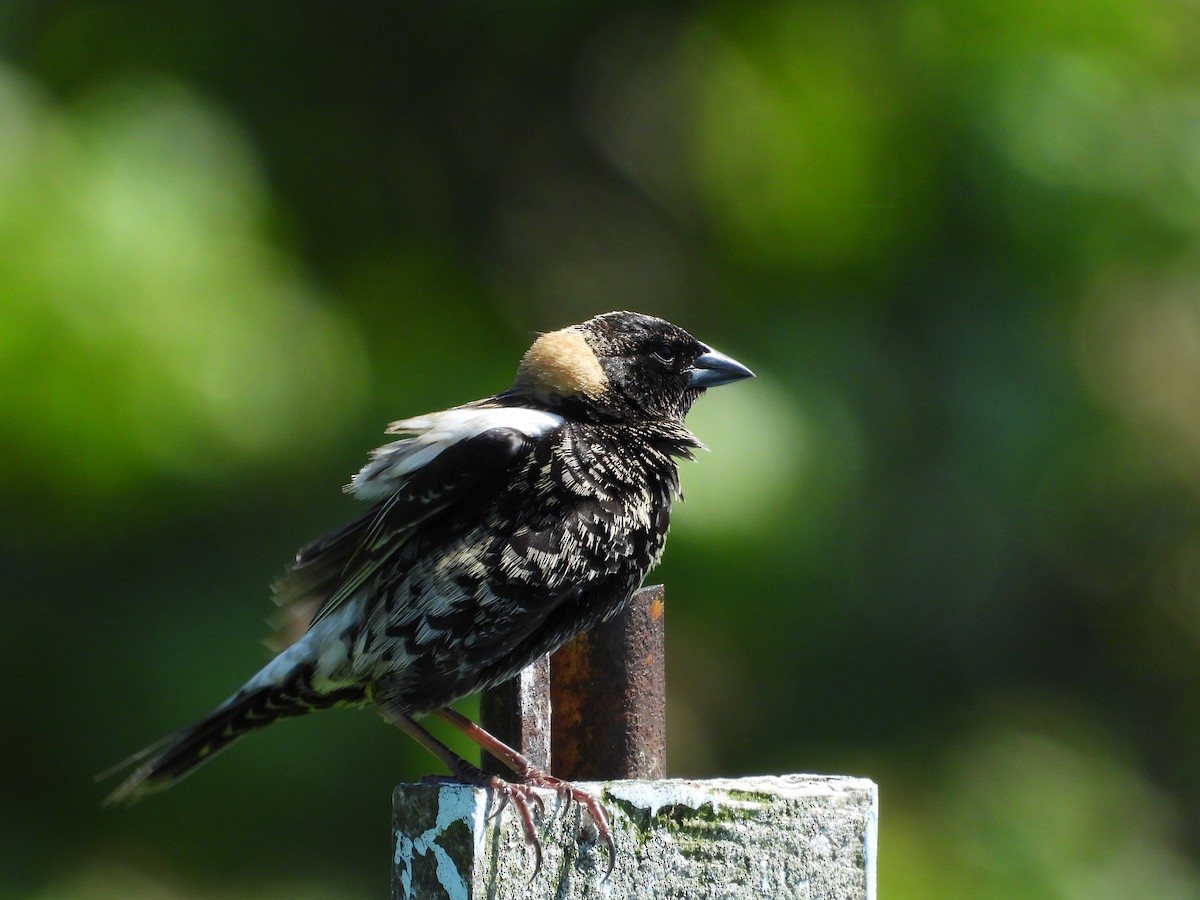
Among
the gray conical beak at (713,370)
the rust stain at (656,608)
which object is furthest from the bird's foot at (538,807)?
the gray conical beak at (713,370)

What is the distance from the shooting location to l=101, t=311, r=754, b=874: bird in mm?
2111

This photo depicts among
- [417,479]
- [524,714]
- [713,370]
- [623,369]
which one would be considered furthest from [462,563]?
→ [713,370]

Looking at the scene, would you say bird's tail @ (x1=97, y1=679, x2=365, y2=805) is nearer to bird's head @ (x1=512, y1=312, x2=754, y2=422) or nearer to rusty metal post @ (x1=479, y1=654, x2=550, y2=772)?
rusty metal post @ (x1=479, y1=654, x2=550, y2=772)

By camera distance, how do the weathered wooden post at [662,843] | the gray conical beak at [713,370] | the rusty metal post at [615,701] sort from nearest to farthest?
the weathered wooden post at [662,843]
the rusty metal post at [615,701]
the gray conical beak at [713,370]

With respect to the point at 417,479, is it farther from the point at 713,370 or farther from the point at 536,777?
the point at 713,370

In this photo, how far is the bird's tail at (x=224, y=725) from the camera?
2256mm

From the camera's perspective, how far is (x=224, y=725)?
7.54 ft

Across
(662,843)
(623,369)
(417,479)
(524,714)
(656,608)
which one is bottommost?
(662,843)

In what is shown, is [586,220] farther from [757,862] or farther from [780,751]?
[757,862]

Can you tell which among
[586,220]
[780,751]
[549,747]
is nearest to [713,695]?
[780,751]

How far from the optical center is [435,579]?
84.0 inches

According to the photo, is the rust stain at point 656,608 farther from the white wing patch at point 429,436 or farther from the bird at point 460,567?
the white wing patch at point 429,436

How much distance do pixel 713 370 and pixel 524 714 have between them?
3.35 ft

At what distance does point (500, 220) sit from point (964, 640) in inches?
88.6
